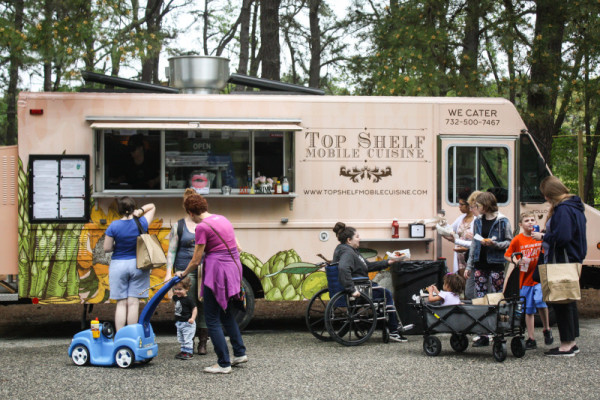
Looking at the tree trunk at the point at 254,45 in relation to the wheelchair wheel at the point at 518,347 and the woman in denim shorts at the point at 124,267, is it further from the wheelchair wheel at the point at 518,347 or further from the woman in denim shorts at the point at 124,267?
the wheelchair wheel at the point at 518,347

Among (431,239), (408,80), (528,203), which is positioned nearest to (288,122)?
(431,239)

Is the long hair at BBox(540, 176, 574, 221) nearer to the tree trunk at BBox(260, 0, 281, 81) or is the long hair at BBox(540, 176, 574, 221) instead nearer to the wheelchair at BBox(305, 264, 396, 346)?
the wheelchair at BBox(305, 264, 396, 346)

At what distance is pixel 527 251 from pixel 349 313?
1.99 meters

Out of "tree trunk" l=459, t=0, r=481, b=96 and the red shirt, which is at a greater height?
"tree trunk" l=459, t=0, r=481, b=96

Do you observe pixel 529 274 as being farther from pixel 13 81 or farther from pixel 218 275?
pixel 13 81

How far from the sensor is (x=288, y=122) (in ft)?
33.2

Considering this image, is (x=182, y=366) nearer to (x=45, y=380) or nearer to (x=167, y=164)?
(x=45, y=380)

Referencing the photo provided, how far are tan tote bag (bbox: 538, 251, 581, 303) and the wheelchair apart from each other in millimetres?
1926

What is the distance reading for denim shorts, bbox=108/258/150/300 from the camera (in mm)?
8523

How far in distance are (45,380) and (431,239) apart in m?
5.02

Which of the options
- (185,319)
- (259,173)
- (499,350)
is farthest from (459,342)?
(259,173)

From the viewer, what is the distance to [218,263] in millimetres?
7512

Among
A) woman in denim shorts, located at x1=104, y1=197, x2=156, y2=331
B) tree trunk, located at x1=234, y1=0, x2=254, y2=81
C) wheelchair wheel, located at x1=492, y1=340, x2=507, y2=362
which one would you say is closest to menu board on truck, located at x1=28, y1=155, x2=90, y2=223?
woman in denim shorts, located at x1=104, y1=197, x2=156, y2=331

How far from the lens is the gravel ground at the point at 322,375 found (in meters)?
6.69
